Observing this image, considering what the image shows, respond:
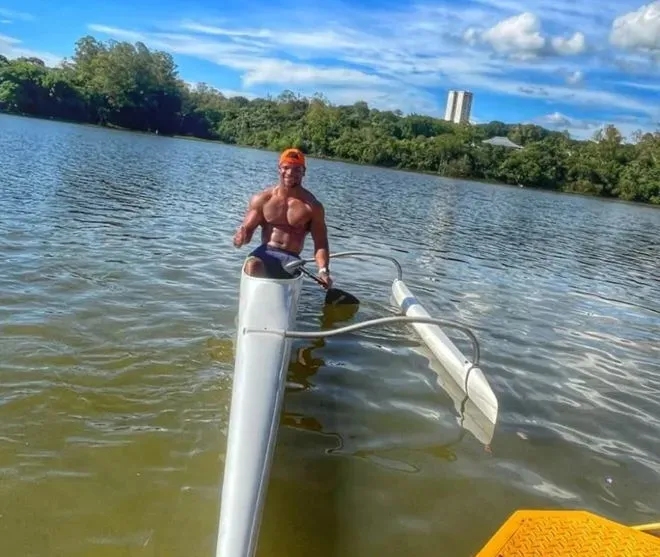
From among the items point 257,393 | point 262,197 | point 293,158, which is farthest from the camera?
point 262,197

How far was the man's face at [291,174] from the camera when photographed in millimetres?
8117

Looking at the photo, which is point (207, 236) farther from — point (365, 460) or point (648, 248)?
point (648, 248)

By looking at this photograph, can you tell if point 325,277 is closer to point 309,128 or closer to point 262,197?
point 262,197

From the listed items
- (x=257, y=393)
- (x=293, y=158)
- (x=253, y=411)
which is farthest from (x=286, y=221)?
(x=253, y=411)

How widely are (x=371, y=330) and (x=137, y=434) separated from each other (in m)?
4.76

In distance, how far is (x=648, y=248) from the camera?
28.5 meters

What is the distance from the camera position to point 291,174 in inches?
322

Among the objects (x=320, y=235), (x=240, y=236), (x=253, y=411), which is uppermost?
(x=320, y=235)

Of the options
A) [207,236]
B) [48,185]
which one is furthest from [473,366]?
[48,185]

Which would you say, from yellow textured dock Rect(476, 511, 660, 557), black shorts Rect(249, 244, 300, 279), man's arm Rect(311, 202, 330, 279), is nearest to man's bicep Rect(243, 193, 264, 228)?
black shorts Rect(249, 244, 300, 279)

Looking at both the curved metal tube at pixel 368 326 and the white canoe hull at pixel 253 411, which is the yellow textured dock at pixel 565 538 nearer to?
the white canoe hull at pixel 253 411

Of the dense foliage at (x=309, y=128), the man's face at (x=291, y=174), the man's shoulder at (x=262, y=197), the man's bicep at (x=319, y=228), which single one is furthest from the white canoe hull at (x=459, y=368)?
the dense foliage at (x=309, y=128)

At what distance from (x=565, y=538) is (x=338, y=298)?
6.48 m

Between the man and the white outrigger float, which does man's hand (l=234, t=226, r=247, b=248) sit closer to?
the man
